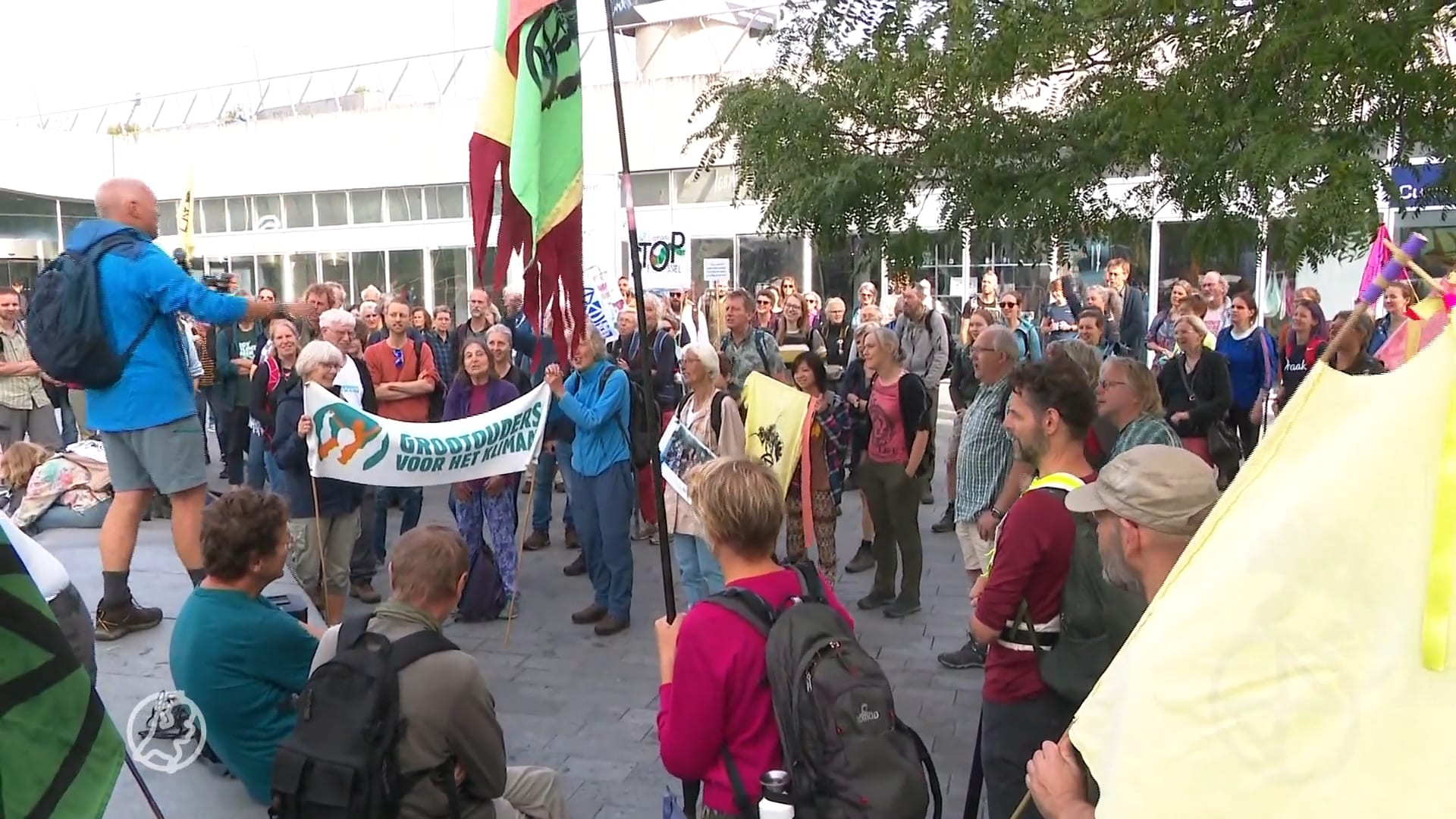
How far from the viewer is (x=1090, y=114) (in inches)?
147

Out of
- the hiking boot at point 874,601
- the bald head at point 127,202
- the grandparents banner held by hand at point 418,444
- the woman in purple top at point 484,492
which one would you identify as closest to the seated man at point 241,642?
the bald head at point 127,202

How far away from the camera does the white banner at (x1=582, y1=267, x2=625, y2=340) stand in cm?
868

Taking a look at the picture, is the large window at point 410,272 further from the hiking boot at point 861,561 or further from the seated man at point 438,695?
the seated man at point 438,695

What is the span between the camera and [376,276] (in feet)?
86.4

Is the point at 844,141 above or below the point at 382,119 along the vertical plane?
below

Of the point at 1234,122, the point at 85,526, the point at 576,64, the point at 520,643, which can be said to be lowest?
the point at 520,643

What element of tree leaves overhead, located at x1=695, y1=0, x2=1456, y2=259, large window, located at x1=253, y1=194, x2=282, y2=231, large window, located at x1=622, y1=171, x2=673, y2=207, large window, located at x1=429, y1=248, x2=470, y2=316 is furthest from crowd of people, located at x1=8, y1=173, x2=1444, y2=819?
large window, located at x1=253, y1=194, x2=282, y2=231

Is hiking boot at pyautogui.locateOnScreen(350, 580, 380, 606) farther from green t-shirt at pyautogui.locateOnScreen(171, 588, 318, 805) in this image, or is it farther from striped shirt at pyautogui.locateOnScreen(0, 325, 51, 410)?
striped shirt at pyautogui.locateOnScreen(0, 325, 51, 410)

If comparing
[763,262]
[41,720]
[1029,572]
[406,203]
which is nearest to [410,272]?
[406,203]

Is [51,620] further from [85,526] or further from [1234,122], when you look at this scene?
[85,526]

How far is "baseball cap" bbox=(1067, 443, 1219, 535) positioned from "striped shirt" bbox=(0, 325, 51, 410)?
994 cm

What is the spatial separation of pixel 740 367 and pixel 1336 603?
23.8ft

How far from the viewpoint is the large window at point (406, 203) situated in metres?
25.1

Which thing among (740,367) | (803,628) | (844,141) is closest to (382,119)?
(740,367)
